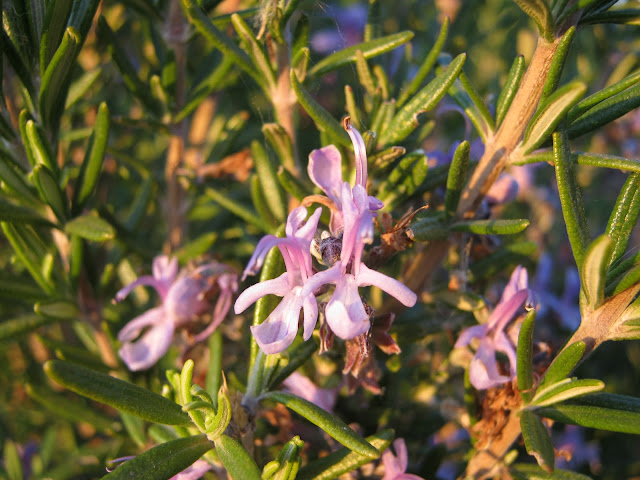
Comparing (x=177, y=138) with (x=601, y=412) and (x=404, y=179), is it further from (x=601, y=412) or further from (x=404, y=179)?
(x=601, y=412)

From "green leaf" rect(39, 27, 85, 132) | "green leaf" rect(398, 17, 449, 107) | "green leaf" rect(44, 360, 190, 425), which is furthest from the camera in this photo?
"green leaf" rect(398, 17, 449, 107)

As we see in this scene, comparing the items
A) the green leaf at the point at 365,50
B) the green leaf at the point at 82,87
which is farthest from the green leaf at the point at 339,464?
the green leaf at the point at 82,87

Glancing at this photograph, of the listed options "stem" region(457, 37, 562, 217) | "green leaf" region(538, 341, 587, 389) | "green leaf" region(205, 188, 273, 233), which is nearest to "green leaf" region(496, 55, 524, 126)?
"stem" region(457, 37, 562, 217)

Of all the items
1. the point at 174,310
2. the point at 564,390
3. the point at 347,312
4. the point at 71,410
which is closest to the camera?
the point at 347,312

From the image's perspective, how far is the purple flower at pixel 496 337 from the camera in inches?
33.8

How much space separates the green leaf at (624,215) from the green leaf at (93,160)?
83cm

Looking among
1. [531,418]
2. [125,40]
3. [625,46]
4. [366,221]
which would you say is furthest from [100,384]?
[625,46]

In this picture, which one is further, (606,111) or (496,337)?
(496,337)

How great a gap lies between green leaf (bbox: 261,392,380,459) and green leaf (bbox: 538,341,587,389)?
0.28 meters

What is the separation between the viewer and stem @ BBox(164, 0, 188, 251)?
3.98 ft

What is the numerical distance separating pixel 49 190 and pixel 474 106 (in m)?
0.74

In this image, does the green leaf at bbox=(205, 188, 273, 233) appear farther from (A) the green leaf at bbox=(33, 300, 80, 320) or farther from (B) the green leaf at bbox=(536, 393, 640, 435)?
(B) the green leaf at bbox=(536, 393, 640, 435)

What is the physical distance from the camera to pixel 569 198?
0.73m

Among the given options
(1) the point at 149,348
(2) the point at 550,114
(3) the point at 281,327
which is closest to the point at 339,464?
(3) the point at 281,327
